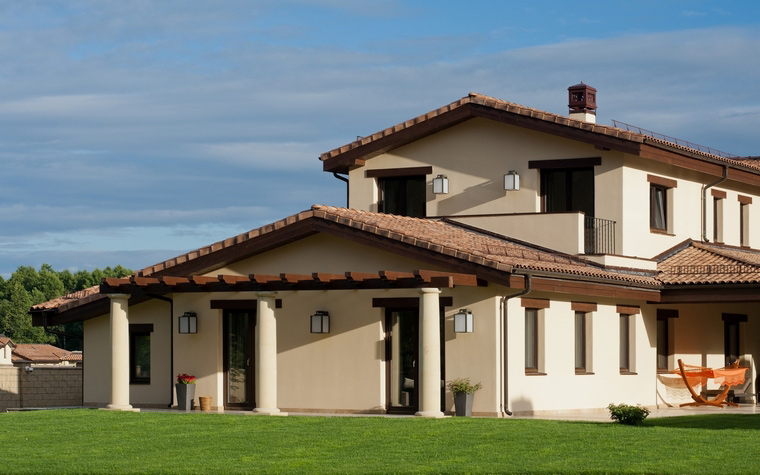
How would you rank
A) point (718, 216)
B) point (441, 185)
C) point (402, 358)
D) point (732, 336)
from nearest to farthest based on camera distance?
point (402, 358) < point (441, 185) < point (732, 336) < point (718, 216)

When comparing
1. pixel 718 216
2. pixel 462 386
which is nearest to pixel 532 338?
pixel 462 386

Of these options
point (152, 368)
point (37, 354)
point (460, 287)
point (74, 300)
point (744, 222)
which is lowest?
point (37, 354)

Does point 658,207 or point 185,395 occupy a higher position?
point 658,207

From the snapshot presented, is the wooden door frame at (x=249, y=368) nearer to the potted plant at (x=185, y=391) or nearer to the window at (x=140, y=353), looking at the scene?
the potted plant at (x=185, y=391)

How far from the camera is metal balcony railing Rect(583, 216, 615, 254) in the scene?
2953 cm

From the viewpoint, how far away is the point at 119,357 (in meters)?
27.1

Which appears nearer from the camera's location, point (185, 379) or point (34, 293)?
point (185, 379)

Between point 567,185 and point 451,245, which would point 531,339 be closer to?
point 451,245

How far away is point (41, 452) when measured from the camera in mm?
18859

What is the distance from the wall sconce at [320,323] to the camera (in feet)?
88.0

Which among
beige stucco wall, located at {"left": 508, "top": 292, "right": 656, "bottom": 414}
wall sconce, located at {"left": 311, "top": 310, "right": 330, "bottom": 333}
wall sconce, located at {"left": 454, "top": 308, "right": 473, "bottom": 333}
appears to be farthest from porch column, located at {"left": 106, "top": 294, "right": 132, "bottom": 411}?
beige stucco wall, located at {"left": 508, "top": 292, "right": 656, "bottom": 414}

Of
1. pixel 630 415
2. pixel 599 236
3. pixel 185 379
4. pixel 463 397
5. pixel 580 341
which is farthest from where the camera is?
pixel 599 236

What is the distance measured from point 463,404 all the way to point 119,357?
7.56m

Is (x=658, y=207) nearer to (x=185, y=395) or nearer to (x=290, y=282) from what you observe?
(x=290, y=282)
